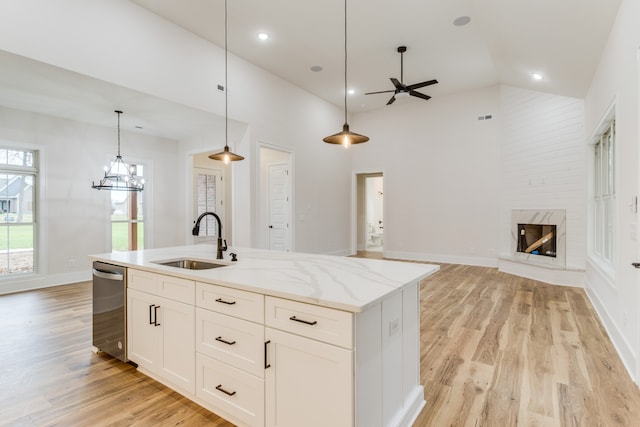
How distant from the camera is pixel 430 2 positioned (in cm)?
408

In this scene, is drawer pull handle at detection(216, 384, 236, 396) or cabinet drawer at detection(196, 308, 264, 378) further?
drawer pull handle at detection(216, 384, 236, 396)

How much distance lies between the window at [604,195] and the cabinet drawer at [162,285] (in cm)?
419

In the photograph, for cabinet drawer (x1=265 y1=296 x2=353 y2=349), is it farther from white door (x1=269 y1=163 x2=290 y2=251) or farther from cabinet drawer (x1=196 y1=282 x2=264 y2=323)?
white door (x1=269 y1=163 x2=290 y2=251)

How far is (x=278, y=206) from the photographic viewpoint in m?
7.37

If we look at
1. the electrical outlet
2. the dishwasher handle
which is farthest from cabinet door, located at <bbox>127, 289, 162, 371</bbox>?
the electrical outlet

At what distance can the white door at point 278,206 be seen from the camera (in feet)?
23.5

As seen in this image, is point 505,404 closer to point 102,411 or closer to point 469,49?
point 102,411

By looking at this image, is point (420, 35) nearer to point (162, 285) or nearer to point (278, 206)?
point (278, 206)

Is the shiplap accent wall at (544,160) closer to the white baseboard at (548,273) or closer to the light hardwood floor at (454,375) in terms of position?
the white baseboard at (548,273)

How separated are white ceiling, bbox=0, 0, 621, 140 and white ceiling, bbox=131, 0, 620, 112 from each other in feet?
0.05

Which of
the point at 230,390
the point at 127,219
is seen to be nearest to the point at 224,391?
the point at 230,390

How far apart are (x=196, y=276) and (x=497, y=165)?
263 inches

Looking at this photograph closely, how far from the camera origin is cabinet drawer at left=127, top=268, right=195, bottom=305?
6.81 feet

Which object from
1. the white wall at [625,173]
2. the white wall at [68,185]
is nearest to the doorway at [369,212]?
the white wall at [68,185]
